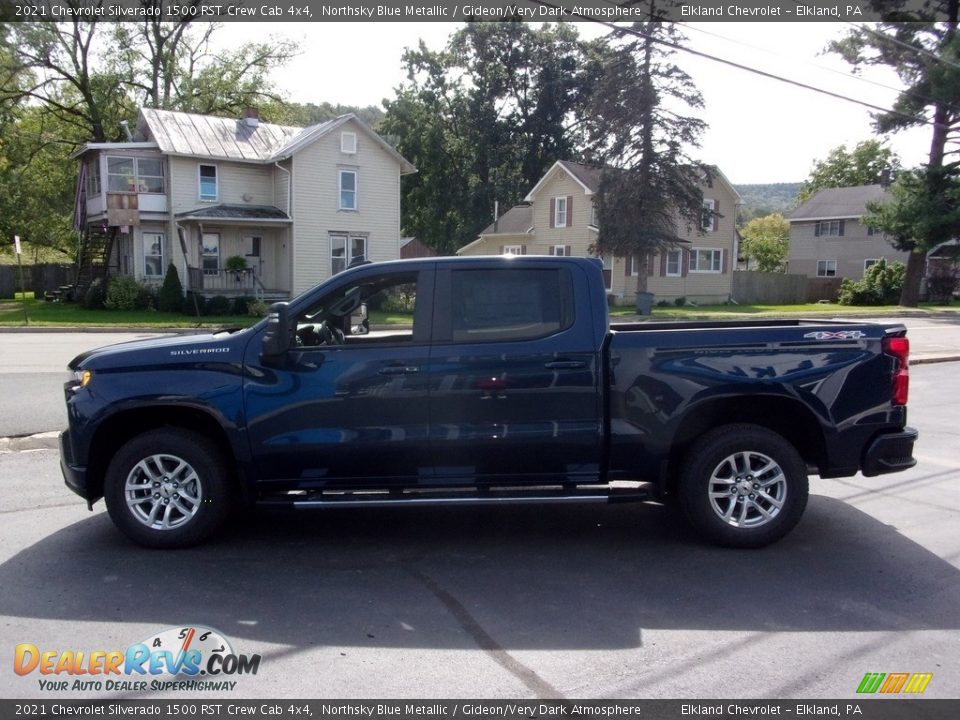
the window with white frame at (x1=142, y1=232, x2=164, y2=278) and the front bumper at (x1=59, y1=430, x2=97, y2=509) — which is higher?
the window with white frame at (x1=142, y1=232, x2=164, y2=278)

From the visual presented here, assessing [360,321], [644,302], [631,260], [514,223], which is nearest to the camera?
[360,321]

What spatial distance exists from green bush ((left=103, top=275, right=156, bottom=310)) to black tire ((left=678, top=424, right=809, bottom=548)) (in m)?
31.1

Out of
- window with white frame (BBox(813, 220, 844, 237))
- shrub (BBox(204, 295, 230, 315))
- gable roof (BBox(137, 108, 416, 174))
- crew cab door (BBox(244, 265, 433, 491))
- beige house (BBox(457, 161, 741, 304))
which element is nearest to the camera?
crew cab door (BBox(244, 265, 433, 491))

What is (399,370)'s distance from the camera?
5.55 metres

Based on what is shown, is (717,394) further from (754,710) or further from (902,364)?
(754,710)

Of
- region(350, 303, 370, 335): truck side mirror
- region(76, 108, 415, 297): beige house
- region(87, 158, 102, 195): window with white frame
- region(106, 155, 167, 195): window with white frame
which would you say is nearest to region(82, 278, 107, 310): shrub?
region(76, 108, 415, 297): beige house

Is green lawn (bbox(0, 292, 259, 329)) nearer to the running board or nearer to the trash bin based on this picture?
the trash bin

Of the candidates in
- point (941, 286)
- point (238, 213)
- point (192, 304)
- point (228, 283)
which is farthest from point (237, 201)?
point (941, 286)

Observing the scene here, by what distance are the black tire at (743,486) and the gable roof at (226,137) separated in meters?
32.3

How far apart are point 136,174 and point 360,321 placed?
33.3m

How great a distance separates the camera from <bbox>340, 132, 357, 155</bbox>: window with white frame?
1449 inches

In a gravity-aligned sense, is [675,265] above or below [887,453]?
above

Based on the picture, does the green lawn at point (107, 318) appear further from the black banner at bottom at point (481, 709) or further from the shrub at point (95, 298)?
the black banner at bottom at point (481, 709)

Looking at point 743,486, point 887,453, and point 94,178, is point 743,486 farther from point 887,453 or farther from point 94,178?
point 94,178
